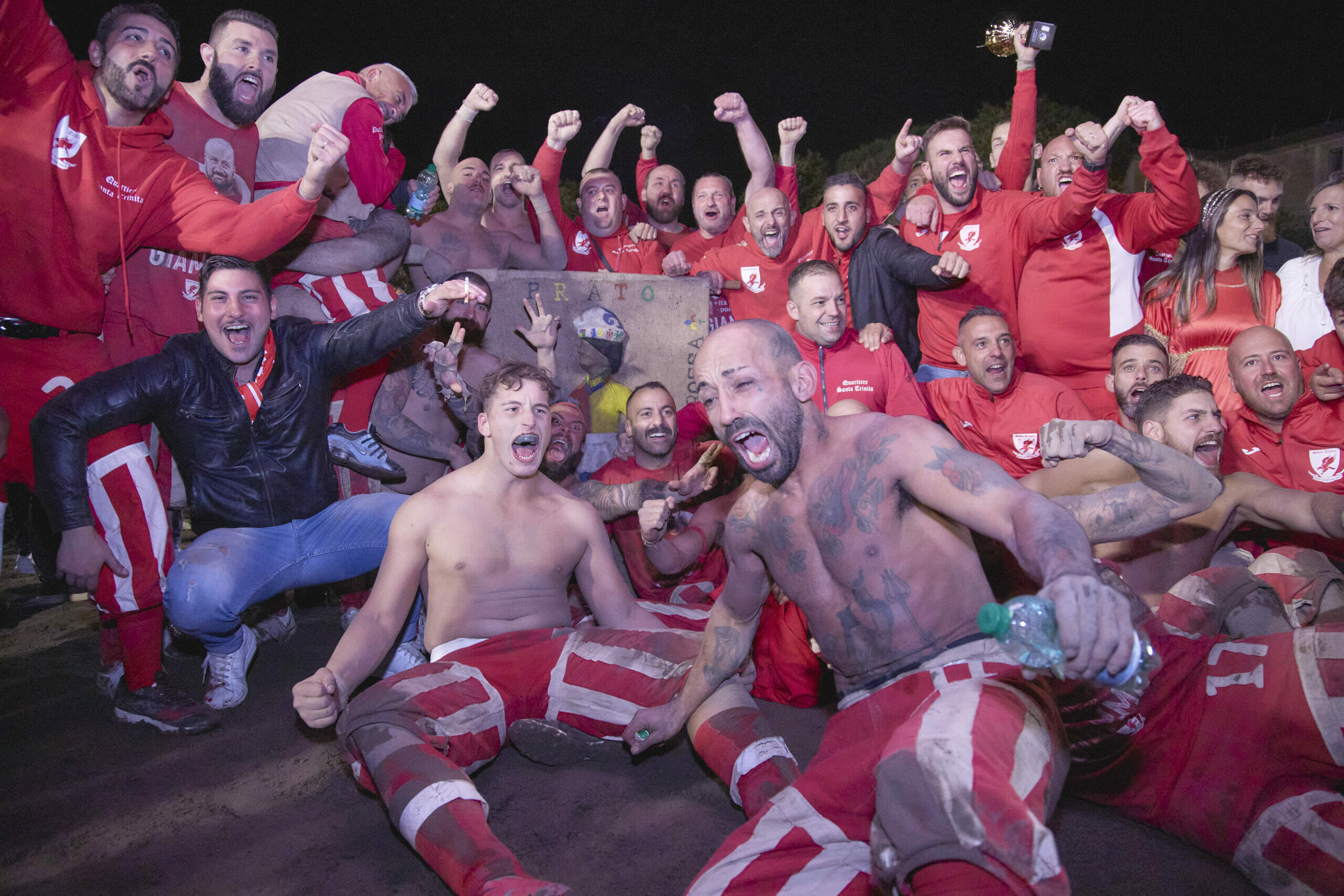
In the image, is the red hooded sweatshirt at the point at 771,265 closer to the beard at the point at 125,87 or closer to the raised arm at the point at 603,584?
the raised arm at the point at 603,584

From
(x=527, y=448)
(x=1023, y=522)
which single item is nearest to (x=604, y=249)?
(x=527, y=448)

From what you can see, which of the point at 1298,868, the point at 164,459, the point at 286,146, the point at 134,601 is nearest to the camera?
the point at 1298,868

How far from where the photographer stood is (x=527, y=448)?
3443mm

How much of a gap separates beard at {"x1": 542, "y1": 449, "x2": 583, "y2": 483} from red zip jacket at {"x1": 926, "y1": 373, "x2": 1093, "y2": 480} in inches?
89.9

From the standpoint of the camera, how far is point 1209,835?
2336mm

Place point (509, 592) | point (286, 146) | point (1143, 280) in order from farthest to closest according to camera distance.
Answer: point (1143, 280), point (286, 146), point (509, 592)

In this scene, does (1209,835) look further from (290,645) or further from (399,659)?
(290,645)

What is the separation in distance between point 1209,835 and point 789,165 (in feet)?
16.8

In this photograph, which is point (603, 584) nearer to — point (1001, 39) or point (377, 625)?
point (377, 625)

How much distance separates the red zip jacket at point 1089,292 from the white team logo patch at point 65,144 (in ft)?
16.7

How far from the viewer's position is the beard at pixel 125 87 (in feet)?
11.9

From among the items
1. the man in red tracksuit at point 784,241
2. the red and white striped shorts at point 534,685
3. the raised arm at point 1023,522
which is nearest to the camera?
the raised arm at point 1023,522

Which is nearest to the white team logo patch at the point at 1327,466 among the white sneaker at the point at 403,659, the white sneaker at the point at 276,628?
the white sneaker at the point at 403,659

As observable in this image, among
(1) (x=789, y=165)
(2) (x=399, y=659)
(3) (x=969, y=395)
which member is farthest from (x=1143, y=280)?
(2) (x=399, y=659)
